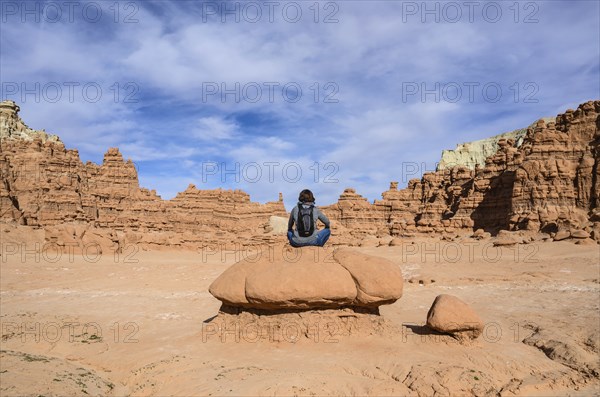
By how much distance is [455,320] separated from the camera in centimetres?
789

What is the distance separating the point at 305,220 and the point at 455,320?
3.92m

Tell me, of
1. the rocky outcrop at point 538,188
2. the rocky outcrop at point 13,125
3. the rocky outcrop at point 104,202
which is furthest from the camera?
the rocky outcrop at point 13,125

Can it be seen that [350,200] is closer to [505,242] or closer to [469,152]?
[505,242]

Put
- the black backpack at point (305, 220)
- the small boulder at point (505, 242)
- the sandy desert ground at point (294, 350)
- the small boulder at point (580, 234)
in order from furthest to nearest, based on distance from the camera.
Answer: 1. the small boulder at point (505, 242)
2. the small boulder at point (580, 234)
3. the black backpack at point (305, 220)
4. the sandy desert ground at point (294, 350)

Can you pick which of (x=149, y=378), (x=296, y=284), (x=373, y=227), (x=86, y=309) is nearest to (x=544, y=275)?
(x=296, y=284)

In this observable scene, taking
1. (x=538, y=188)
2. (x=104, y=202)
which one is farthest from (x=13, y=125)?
(x=538, y=188)

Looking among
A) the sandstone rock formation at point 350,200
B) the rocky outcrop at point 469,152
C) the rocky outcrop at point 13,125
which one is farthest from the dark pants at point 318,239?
the rocky outcrop at point 469,152

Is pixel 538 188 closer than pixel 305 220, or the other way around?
pixel 305 220

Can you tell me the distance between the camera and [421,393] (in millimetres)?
5875

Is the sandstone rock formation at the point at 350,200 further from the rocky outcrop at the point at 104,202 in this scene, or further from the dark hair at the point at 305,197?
the dark hair at the point at 305,197

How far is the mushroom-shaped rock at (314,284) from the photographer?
7.90 metres

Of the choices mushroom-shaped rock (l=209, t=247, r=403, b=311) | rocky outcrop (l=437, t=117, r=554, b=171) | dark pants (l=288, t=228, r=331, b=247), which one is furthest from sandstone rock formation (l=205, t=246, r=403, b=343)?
rocky outcrop (l=437, t=117, r=554, b=171)

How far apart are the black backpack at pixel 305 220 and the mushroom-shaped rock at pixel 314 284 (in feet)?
2.35

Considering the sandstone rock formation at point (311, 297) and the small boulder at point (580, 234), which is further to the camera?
the small boulder at point (580, 234)
